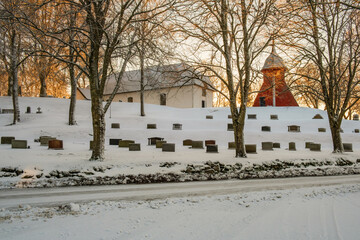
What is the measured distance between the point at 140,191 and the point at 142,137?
10543 mm

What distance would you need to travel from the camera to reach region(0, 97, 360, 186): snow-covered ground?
831cm

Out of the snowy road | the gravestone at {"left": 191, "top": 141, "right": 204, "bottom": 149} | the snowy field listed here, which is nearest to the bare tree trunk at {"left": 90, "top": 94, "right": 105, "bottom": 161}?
the snowy road

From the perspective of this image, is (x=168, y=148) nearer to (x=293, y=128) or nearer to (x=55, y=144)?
(x=55, y=144)

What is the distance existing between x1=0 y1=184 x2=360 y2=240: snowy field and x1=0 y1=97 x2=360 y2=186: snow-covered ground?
2.58 meters

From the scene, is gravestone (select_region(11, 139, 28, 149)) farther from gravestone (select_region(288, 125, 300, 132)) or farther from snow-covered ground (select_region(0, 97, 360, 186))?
gravestone (select_region(288, 125, 300, 132))

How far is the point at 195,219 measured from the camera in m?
4.93

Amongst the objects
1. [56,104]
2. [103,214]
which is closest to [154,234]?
[103,214]

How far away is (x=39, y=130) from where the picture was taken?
16609 millimetres

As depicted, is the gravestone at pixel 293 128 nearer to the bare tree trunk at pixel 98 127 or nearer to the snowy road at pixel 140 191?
the snowy road at pixel 140 191

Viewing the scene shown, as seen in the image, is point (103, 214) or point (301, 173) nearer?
point (103, 214)

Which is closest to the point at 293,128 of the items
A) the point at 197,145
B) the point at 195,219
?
the point at 197,145

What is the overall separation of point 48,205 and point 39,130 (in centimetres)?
1298

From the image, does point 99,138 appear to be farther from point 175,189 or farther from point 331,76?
point 331,76

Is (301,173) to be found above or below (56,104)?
below
